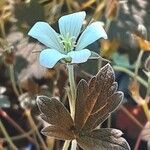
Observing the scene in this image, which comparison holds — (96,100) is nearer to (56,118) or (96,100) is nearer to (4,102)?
(56,118)

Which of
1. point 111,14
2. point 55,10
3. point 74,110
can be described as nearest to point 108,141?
point 74,110

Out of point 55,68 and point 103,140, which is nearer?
point 103,140

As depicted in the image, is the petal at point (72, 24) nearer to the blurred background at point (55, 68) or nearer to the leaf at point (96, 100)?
the leaf at point (96, 100)

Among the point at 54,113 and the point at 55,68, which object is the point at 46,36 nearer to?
the point at 54,113

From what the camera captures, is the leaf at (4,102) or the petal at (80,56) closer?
the petal at (80,56)

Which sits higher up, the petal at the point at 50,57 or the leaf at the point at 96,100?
the petal at the point at 50,57

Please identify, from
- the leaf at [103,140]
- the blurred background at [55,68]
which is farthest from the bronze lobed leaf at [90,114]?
the blurred background at [55,68]

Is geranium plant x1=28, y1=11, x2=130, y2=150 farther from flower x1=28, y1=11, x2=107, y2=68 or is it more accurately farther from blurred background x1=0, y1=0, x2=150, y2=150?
blurred background x1=0, y1=0, x2=150, y2=150

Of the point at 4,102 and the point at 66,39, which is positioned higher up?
the point at 66,39

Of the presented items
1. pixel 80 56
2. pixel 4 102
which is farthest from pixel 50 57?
pixel 4 102
